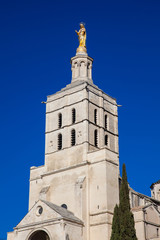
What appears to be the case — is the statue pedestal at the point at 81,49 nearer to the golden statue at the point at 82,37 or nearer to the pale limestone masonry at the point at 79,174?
the golden statue at the point at 82,37

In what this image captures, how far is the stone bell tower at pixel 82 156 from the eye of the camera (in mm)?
39369

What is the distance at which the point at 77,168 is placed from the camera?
42.8m

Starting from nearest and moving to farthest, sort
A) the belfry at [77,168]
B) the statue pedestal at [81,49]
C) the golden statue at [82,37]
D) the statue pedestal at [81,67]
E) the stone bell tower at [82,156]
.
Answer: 1. the belfry at [77,168]
2. the stone bell tower at [82,156]
3. the statue pedestal at [81,67]
4. the statue pedestal at [81,49]
5. the golden statue at [82,37]

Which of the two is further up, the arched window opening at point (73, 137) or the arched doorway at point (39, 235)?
the arched window opening at point (73, 137)

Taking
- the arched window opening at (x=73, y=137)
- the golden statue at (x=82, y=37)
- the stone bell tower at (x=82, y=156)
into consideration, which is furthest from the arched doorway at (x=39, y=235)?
the golden statue at (x=82, y=37)

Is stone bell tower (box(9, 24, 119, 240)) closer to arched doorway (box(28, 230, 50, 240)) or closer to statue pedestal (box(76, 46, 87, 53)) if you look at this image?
statue pedestal (box(76, 46, 87, 53))

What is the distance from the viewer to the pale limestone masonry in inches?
1506

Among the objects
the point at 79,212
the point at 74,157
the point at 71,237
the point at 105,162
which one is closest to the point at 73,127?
the point at 74,157

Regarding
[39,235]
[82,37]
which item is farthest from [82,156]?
[82,37]

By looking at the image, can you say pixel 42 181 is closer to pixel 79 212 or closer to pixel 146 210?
pixel 79 212

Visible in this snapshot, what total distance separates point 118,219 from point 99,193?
19.7 ft

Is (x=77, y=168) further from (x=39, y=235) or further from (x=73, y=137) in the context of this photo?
(x=39, y=235)

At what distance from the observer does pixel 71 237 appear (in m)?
36.8

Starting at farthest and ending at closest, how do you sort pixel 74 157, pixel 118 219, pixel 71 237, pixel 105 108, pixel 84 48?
pixel 84 48 < pixel 105 108 < pixel 74 157 < pixel 71 237 < pixel 118 219
